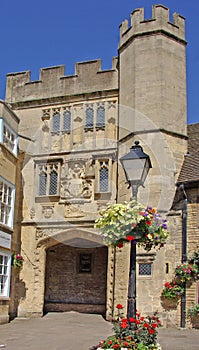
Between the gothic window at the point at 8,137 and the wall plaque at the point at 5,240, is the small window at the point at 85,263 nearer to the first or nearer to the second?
the wall plaque at the point at 5,240

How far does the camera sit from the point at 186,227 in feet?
47.4

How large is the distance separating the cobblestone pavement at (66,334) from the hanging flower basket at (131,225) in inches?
123

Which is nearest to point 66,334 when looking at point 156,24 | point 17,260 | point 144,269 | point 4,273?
point 144,269

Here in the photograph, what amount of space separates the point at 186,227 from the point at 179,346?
4.72 m

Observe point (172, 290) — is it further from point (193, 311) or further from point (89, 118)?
point (89, 118)

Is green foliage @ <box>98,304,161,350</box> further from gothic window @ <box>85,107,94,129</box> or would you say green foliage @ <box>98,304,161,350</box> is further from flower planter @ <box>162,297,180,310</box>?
gothic window @ <box>85,107,94,129</box>

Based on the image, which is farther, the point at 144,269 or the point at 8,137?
the point at 8,137

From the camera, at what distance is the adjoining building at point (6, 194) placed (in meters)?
15.0

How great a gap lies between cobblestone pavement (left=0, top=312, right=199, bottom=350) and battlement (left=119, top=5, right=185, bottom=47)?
33.6ft

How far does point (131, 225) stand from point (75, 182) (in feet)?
31.1

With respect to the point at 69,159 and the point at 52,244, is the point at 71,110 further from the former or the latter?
the point at 52,244

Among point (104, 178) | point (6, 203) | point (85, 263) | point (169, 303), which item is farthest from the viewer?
point (85, 263)

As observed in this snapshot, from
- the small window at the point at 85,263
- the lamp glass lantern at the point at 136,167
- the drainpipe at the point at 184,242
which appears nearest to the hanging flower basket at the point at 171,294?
the drainpipe at the point at 184,242

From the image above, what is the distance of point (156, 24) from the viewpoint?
16.4 metres
